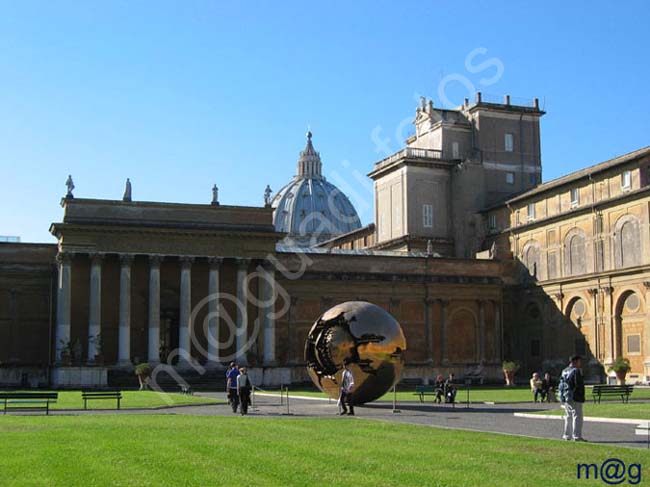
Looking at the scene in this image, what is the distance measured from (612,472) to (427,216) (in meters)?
64.6

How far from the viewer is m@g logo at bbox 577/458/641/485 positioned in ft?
47.0

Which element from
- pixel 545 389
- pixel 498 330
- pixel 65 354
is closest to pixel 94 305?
pixel 65 354

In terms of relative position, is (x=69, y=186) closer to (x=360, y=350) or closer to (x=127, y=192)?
(x=127, y=192)

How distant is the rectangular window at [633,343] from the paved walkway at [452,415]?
24.6 metres

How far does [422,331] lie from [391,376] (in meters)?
40.2

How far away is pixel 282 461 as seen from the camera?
16.5 metres

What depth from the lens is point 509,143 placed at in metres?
80.8

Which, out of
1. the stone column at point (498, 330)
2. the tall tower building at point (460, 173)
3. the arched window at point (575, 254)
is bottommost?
the stone column at point (498, 330)

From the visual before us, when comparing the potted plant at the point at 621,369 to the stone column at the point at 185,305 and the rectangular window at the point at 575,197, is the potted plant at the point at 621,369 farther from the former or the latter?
the stone column at the point at 185,305

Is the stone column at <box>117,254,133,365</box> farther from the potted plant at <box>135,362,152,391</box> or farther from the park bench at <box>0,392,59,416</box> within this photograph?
the park bench at <box>0,392,59,416</box>

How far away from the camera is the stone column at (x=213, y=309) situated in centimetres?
6272

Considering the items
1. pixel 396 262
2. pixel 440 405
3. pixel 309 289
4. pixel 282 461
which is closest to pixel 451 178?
pixel 396 262

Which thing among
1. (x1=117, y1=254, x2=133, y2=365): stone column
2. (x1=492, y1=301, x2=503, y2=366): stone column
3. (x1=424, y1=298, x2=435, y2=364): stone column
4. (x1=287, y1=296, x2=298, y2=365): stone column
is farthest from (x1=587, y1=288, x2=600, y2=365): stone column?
(x1=117, y1=254, x2=133, y2=365): stone column

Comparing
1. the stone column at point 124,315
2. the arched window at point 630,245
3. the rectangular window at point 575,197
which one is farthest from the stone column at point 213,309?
the arched window at point 630,245
